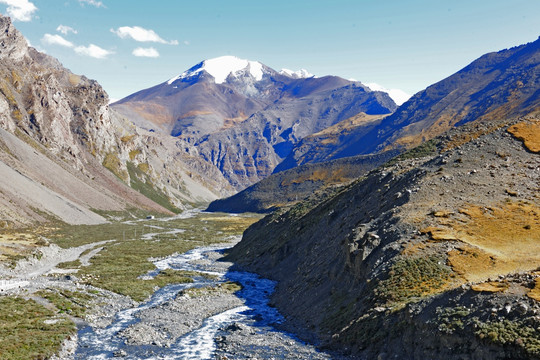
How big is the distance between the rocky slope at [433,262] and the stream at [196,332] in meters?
3.76

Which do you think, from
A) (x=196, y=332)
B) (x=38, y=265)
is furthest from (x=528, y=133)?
A: (x=38, y=265)

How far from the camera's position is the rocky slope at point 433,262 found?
31344 millimetres

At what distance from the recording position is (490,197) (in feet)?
177

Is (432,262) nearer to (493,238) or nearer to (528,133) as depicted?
(493,238)

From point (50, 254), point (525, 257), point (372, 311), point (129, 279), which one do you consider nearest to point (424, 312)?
point (372, 311)

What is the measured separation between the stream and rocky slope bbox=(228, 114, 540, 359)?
3755 millimetres

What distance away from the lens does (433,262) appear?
43.9 m

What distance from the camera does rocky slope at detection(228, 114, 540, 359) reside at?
31.3m

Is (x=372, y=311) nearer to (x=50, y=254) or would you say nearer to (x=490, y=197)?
(x=490, y=197)

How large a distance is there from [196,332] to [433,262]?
27.1 meters

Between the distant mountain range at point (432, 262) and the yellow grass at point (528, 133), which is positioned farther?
the yellow grass at point (528, 133)

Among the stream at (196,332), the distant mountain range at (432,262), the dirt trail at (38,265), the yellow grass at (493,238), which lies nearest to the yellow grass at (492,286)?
the distant mountain range at (432,262)

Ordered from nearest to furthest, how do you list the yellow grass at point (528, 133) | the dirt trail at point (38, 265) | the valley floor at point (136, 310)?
the valley floor at point (136, 310) → the yellow grass at point (528, 133) → the dirt trail at point (38, 265)

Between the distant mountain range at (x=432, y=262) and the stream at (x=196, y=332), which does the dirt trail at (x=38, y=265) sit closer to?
the stream at (x=196, y=332)
